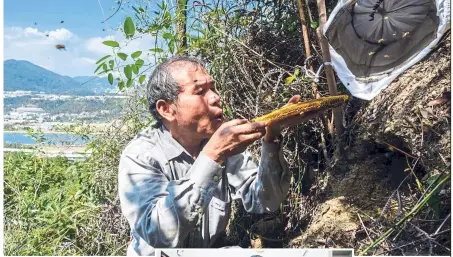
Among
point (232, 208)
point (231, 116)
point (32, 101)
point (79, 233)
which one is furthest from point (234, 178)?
point (32, 101)

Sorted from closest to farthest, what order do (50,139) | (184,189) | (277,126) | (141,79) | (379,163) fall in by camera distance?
(184,189)
(277,126)
(379,163)
(141,79)
(50,139)

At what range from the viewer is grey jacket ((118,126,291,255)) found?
167 cm

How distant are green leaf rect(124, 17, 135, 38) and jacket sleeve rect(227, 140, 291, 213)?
1.90ft

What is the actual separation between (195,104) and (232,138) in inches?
9.1

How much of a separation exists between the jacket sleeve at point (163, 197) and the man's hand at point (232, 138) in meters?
0.03

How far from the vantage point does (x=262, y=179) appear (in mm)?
1860

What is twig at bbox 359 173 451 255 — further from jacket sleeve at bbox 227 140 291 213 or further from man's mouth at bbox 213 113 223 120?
man's mouth at bbox 213 113 223 120

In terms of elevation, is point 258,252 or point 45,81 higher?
point 45,81

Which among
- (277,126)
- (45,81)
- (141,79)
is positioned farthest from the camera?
(45,81)

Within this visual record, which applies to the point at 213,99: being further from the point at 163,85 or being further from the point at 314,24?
the point at 314,24

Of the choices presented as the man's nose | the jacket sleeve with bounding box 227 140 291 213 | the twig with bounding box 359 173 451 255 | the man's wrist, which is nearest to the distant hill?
the man's nose

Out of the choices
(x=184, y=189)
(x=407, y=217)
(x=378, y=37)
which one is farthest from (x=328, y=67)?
(x=184, y=189)

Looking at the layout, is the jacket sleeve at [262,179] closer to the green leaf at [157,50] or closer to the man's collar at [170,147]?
the man's collar at [170,147]

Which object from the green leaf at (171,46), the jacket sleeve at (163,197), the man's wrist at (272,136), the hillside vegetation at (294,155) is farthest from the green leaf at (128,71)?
the man's wrist at (272,136)
